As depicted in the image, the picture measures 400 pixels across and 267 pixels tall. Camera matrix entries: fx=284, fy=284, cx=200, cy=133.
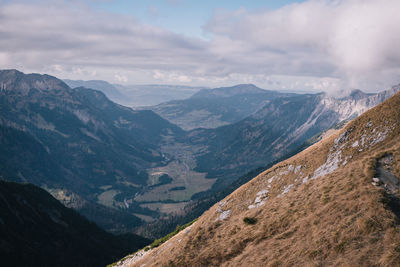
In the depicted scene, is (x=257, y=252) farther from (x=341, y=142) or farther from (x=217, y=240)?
(x=341, y=142)

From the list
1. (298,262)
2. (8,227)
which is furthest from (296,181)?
(8,227)

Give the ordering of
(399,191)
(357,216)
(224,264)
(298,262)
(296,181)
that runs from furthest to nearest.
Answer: (296,181) → (224,264) → (399,191) → (357,216) → (298,262)

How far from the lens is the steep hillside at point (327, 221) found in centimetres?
3816

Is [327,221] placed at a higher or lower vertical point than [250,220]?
higher

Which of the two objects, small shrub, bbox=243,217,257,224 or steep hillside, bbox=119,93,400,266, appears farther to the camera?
small shrub, bbox=243,217,257,224

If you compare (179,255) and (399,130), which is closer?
(179,255)

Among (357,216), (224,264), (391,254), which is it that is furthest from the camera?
(224,264)

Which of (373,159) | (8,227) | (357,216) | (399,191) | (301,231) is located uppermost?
(373,159)

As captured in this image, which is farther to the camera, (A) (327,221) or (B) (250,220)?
(B) (250,220)

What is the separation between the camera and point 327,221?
44781mm

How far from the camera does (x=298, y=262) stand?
3944 cm

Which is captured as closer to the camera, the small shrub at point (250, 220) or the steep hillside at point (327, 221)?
the steep hillside at point (327, 221)

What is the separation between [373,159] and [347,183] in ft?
31.9

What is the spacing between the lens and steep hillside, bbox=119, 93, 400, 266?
3816cm
